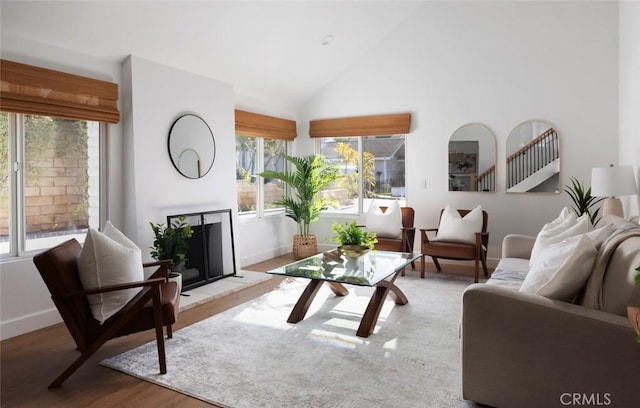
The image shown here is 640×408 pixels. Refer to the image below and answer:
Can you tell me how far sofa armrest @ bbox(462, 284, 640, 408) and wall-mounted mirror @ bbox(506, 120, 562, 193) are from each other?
12.0ft

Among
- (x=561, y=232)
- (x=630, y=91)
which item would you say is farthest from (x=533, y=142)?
(x=561, y=232)

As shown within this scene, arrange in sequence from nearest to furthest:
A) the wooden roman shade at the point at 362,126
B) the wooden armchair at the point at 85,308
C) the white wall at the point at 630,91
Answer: the wooden armchair at the point at 85,308, the white wall at the point at 630,91, the wooden roman shade at the point at 362,126

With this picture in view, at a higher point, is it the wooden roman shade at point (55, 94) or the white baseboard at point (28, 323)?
the wooden roman shade at point (55, 94)

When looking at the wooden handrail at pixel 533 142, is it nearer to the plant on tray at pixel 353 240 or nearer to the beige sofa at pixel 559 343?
the plant on tray at pixel 353 240

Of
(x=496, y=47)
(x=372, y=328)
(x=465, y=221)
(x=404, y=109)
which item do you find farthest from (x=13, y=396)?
(x=496, y=47)

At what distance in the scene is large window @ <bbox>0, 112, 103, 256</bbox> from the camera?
10.9 feet

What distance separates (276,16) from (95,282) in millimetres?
3228

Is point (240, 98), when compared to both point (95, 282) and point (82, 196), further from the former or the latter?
point (95, 282)

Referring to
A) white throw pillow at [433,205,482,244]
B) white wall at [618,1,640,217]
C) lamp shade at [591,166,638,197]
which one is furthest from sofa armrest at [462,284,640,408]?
white throw pillow at [433,205,482,244]

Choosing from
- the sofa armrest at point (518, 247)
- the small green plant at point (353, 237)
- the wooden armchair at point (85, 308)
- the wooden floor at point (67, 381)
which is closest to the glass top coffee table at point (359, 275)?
the small green plant at point (353, 237)

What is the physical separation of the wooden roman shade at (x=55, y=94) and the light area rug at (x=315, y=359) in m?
2.02

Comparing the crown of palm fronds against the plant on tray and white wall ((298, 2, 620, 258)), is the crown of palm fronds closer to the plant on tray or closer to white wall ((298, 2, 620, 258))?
white wall ((298, 2, 620, 258))

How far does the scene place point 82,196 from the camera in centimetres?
382

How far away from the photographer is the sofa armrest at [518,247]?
3.95 metres
